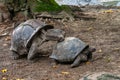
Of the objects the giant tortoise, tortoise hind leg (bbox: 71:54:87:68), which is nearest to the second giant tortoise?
tortoise hind leg (bbox: 71:54:87:68)

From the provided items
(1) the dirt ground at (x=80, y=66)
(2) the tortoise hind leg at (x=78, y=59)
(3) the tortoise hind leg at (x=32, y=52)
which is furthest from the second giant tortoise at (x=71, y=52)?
(3) the tortoise hind leg at (x=32, y=52)

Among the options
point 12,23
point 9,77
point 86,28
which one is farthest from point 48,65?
point 12,23

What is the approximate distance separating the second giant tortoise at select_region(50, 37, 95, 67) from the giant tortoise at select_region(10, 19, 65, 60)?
0.23m

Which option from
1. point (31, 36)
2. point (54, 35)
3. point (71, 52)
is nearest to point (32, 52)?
point (31, 36)

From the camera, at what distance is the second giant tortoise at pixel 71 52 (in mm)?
6570

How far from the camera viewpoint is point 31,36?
6.88m

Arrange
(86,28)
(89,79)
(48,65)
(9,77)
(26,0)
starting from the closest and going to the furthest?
(89,79), (9,77), (48,65), (86,28), (26,0)

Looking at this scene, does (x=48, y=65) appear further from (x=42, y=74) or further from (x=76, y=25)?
(x=76, y=25)

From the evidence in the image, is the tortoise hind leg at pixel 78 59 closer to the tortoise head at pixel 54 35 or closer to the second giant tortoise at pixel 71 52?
the second giant tortoise at pixel 71 52

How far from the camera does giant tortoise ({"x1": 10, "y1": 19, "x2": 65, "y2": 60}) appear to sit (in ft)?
22.5

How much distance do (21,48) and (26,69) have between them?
65cm

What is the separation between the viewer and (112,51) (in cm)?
718

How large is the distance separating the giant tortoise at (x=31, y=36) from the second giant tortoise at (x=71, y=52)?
229 millimetres

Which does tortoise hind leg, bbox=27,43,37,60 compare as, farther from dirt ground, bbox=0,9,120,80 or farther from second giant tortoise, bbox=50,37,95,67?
second giant tortoise, bbox=50,37,95,67
